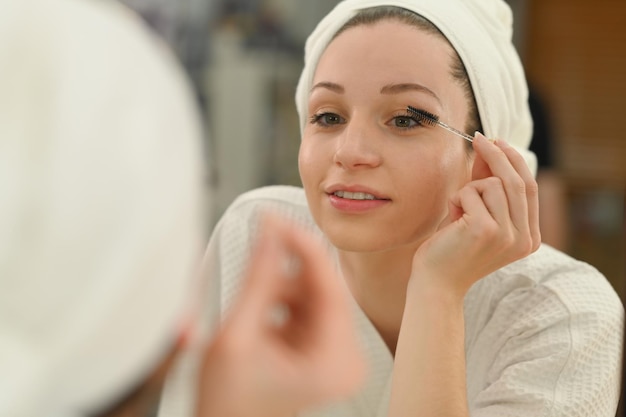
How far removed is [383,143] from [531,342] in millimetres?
247

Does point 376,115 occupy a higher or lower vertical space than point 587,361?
higher

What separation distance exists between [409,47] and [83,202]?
1.81 feet

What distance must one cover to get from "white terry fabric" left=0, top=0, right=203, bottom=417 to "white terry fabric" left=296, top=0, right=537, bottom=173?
1.72 feet

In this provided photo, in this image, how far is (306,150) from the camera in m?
0.91

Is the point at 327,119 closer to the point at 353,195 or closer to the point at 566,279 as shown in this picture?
the point at 353,195

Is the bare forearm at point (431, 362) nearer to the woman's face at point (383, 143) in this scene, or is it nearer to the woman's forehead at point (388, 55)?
the woman's face at point (383, 143)

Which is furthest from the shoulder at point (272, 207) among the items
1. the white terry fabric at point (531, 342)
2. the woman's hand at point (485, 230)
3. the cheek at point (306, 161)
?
the woman's hand at point (485, 230)

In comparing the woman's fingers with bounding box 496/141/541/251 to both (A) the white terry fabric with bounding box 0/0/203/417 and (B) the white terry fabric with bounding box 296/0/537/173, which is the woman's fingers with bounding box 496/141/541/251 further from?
(A) the white terry fabric with bounding box 0/0/203/417

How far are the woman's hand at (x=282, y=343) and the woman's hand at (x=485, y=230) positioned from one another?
0.37 metres

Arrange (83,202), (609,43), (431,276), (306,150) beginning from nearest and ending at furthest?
(83,202) → (431,276) → (306,150) → (609,43)

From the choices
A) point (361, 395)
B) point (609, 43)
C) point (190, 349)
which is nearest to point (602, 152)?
point (609, 43)

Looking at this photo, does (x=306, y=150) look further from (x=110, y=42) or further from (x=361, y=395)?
(x=110, y=42)

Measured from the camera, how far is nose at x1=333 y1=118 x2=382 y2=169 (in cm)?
83

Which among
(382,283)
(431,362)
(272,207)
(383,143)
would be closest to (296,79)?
(272,207)
